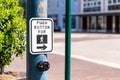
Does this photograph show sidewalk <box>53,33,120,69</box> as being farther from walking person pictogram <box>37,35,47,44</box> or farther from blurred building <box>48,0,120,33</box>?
blurred building <box>48,0,120,33</box>

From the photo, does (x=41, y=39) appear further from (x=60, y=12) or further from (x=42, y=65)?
(x=60, y=12)

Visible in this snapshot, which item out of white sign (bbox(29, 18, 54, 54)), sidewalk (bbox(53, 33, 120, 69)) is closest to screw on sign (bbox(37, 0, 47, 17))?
white sign (bbox(29, 18, 54, 54))

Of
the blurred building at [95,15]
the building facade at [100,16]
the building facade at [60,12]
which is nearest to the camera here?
the building facade at [100,16]

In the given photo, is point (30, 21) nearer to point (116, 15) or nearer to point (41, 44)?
point (41, 44)

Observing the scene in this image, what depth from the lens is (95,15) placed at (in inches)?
2576

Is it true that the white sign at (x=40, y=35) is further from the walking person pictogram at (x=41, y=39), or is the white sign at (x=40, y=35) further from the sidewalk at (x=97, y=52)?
the sidewalk at (x=97, y=52)

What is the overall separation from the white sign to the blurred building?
56.1 meters

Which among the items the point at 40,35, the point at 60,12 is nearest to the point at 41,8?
the point at 40,35

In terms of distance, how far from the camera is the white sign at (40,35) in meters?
3.81

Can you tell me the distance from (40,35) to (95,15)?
6210 centimetres

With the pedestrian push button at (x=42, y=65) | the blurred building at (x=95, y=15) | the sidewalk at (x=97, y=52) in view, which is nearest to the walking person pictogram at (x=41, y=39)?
the pedestrian push button at (x=42, y=65)

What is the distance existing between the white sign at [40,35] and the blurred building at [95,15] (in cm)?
5610

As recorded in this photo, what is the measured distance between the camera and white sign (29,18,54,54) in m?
3.81

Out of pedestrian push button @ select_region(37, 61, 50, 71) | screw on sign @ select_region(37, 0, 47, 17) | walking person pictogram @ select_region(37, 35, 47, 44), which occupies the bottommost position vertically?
pedestrian push button @ select_region(37, 61, 50, 71)
